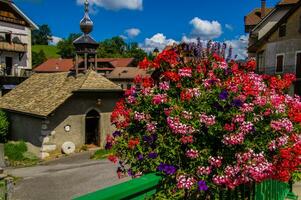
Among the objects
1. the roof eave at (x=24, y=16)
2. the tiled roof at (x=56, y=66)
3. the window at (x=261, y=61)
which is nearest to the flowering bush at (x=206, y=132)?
the window at (x=261, y=61)

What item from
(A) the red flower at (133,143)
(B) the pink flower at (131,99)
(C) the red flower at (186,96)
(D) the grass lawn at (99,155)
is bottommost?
(D) the grass lawn at (99,155)

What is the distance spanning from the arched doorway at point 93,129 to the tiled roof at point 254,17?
1149 inches

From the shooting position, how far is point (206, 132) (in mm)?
2963

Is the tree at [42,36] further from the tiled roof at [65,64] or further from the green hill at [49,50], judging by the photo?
the tiled roof at [65,64]

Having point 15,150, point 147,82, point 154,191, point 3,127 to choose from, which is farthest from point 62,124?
point 154,191

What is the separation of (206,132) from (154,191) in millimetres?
792

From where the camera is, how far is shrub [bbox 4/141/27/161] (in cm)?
2003

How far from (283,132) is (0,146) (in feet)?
66.8

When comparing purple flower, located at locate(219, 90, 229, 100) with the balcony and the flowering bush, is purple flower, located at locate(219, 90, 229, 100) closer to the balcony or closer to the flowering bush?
the flowering bush

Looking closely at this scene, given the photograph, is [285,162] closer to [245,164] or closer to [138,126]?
[245,164]

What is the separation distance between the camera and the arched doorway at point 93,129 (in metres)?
22.3

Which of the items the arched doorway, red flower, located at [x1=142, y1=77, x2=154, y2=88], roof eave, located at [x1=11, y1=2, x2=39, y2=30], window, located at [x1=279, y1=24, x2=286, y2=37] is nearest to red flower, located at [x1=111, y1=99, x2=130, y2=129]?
red flower, located at [x1=142, y1=77, x2=154, y2=88]

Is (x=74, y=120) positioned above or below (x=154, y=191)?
below

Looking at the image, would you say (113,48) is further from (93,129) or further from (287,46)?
(93,129)
